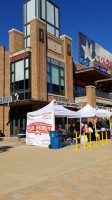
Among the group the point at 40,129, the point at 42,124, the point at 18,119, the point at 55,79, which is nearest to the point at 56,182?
the point at 42,124

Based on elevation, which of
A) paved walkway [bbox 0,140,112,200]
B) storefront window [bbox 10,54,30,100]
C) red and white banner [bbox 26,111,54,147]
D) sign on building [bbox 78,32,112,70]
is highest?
sign on building [bbox 78,32,112,70]

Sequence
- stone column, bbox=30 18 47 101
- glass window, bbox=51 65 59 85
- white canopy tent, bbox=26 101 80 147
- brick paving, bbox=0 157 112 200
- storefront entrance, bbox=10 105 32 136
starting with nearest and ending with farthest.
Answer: brick paving, bbox=0 157 112 200
white canopy tent, bbox=26 101 80 147
stone column, bbox=30 18 47 101
storefront entrance, bbox=10 105 32 136
glass window, bbox=51 65 59 85

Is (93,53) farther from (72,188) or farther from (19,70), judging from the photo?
(72,188)

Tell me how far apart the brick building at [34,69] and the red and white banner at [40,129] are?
399 cm

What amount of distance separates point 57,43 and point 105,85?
1597 cm

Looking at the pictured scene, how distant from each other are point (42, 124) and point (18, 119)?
7.97m

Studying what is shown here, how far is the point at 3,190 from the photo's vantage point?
5250 millimetres

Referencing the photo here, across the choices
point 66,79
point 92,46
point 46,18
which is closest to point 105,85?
point 92,46

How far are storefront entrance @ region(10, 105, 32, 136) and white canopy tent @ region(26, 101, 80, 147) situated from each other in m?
5.74

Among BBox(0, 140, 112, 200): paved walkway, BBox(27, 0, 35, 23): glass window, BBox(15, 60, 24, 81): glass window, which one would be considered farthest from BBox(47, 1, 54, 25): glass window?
BBox(0, 140, 112, 200): paved walkway

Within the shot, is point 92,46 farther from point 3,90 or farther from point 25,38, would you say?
point 3,90

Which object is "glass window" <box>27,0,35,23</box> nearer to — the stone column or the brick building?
the brick building

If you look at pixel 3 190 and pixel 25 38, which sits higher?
pixel 25 38

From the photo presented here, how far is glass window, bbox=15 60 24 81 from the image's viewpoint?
73.8 ft
